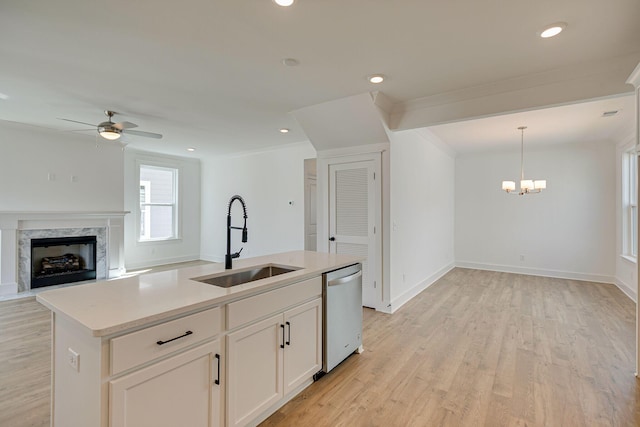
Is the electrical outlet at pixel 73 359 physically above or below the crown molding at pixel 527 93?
below

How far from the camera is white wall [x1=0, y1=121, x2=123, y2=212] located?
4781 millimetres

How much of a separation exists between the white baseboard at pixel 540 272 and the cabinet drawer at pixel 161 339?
6.93 m

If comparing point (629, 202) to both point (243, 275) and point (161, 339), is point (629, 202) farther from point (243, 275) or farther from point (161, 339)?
point (161, 339)

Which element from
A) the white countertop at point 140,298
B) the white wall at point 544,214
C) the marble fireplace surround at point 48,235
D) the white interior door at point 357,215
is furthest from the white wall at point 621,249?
the marble fireplace surround at point 48,235

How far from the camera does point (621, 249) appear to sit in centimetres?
537

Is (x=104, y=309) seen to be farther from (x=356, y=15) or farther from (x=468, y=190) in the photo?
(x=468, y=190)

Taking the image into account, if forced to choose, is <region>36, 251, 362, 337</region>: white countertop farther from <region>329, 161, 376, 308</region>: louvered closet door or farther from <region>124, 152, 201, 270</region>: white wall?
<region>124, 152, 201, 270</region>: white wall

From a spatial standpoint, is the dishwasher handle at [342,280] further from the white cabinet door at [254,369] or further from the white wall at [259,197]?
the white wall at [259,197]

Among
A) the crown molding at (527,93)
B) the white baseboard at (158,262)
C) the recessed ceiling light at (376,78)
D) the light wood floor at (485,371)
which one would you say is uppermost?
the recessed ceiling light at (376,78)

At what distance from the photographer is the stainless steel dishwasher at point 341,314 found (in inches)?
97.1

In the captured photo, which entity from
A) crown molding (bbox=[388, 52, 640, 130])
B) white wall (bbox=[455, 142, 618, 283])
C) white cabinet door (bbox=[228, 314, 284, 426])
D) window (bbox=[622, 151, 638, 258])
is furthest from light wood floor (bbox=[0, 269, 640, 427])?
crown molding (bbox=[388, 52, 640, 130])

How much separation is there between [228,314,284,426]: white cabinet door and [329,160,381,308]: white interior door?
7.80 ft

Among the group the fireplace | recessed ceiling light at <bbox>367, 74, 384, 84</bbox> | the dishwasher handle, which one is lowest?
the fireplace

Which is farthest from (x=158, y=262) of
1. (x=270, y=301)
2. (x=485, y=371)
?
(x=485, y=371)
